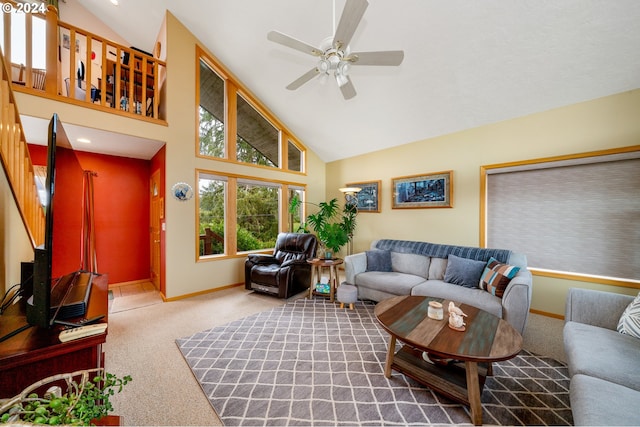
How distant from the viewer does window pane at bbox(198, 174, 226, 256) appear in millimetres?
4113

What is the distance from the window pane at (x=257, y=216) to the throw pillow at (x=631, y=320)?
4.76m

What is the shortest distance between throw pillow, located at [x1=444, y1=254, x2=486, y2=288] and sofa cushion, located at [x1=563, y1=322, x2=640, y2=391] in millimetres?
1129

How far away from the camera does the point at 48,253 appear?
1149 mm

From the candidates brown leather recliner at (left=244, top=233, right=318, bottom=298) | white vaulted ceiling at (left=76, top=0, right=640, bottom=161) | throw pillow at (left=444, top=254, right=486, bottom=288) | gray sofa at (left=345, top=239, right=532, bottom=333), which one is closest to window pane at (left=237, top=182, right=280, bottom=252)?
brown leather recliner at (left=244, top=233, right=318, bottom=298)

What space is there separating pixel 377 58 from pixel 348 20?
1.52 ft

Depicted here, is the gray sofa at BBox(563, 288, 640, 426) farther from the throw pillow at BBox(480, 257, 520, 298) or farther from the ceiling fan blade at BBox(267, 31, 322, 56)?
the ceiling fan blade at BBox(267, 31, 322, 56)

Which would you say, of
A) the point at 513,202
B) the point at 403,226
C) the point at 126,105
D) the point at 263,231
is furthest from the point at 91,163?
the point at 513,202

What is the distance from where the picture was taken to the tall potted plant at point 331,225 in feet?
14.3

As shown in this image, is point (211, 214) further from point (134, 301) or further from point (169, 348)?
point (169, 348)

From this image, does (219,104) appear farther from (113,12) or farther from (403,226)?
(403,226)

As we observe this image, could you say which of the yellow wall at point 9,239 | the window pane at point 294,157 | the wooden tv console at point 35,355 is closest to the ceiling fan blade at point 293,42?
the yellow wall at point 9,239

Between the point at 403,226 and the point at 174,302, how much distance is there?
407 centimetres

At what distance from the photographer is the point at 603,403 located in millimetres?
1138

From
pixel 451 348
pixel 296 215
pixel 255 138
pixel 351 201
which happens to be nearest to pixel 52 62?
pixel 255 138
